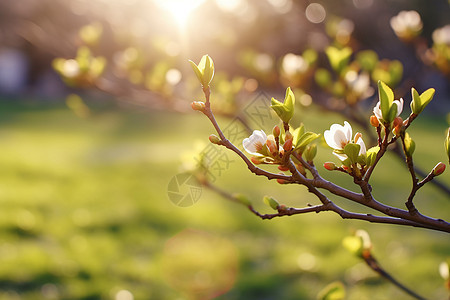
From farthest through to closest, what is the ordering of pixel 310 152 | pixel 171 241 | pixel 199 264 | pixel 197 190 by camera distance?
pixel 171 241
pixel 199 264
pixel 197 190
pixel 310 152

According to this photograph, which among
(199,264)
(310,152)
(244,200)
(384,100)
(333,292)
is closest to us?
(384,100)

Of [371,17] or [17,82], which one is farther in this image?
[17,82]

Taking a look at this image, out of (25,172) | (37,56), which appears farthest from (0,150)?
(37,56)

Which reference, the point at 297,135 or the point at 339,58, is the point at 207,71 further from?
the point at 339,58

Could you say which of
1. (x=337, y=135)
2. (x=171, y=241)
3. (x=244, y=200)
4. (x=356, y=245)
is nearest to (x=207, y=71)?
(x=337, y=135)

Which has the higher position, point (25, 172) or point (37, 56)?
point (37, 56)

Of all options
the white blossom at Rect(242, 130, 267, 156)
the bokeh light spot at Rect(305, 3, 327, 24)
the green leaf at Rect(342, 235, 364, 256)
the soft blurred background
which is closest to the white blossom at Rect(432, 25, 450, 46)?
the soft blurred background

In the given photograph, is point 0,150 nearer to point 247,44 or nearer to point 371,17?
point 247,44
